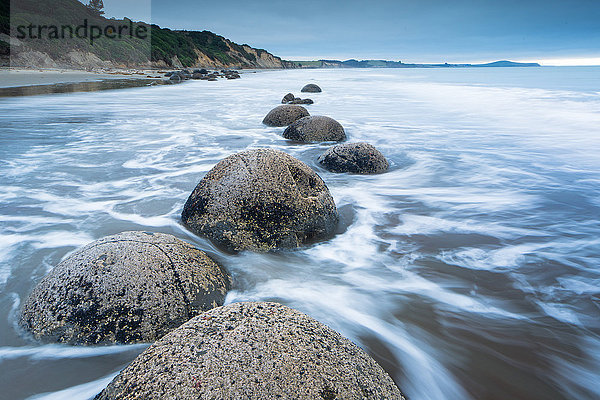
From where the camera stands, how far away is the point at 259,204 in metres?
3.28

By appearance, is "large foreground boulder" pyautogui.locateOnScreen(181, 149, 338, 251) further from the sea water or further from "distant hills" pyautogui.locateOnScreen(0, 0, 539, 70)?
"distant hills" pyautogui.locateOnScreen(0, 0, 539, 70)

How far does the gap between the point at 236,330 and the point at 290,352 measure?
0.24 m

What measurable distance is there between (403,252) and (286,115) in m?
7.29

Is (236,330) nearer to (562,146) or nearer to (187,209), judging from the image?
(187,209)

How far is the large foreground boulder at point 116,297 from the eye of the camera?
6.99 feet

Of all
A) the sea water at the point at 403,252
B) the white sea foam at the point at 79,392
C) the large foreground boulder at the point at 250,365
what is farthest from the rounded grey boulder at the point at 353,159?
the white sea foam at the point at 79,392

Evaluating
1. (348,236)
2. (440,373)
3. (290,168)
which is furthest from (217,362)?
(348,236)

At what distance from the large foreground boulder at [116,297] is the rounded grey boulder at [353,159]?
3803 millimetres

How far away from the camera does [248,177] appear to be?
3.37 meters

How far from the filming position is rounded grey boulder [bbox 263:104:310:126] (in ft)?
32.9

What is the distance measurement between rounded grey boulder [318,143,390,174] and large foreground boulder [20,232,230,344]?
3.80 metres

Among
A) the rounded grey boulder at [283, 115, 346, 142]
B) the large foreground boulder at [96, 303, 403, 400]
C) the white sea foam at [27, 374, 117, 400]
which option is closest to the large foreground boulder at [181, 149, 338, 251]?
the white sea foam at [27, 374, 117, 400]

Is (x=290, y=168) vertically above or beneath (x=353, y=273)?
above

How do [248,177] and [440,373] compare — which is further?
[248,177]
